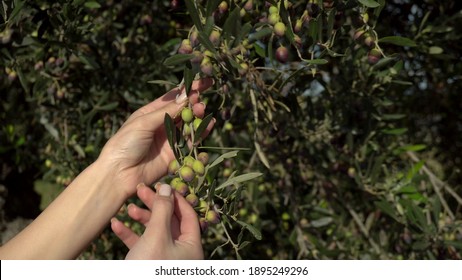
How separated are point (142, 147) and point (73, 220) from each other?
295mm

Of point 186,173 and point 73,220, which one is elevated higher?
point 186,173

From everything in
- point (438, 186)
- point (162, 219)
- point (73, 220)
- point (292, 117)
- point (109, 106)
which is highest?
point (162, 219)

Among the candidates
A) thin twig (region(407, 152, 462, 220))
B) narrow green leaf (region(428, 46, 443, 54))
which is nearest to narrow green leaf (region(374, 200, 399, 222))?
thin twig (region(407, 152, 462, 220))

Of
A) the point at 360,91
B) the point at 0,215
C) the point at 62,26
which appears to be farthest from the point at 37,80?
the point at 0,215

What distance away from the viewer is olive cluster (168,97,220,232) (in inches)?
50.7

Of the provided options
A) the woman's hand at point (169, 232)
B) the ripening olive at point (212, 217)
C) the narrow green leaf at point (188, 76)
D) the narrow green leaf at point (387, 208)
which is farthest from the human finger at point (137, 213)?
the narrow green leaf at point (387, 208)

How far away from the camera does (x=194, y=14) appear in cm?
122

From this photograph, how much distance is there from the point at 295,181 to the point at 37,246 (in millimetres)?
1352

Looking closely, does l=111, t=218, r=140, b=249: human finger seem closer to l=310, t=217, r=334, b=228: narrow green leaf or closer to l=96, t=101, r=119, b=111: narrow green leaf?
l=96, t=101, r=119, b=111: narrow green leaf

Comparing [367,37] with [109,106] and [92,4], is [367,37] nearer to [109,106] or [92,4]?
[92,4]

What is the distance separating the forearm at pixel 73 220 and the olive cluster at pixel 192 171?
1.19 ft

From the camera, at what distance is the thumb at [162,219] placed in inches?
50.6

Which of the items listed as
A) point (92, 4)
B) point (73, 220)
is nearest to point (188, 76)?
Answer: point (73, 220)

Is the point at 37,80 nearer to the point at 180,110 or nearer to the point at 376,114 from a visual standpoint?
the point at 180,110
